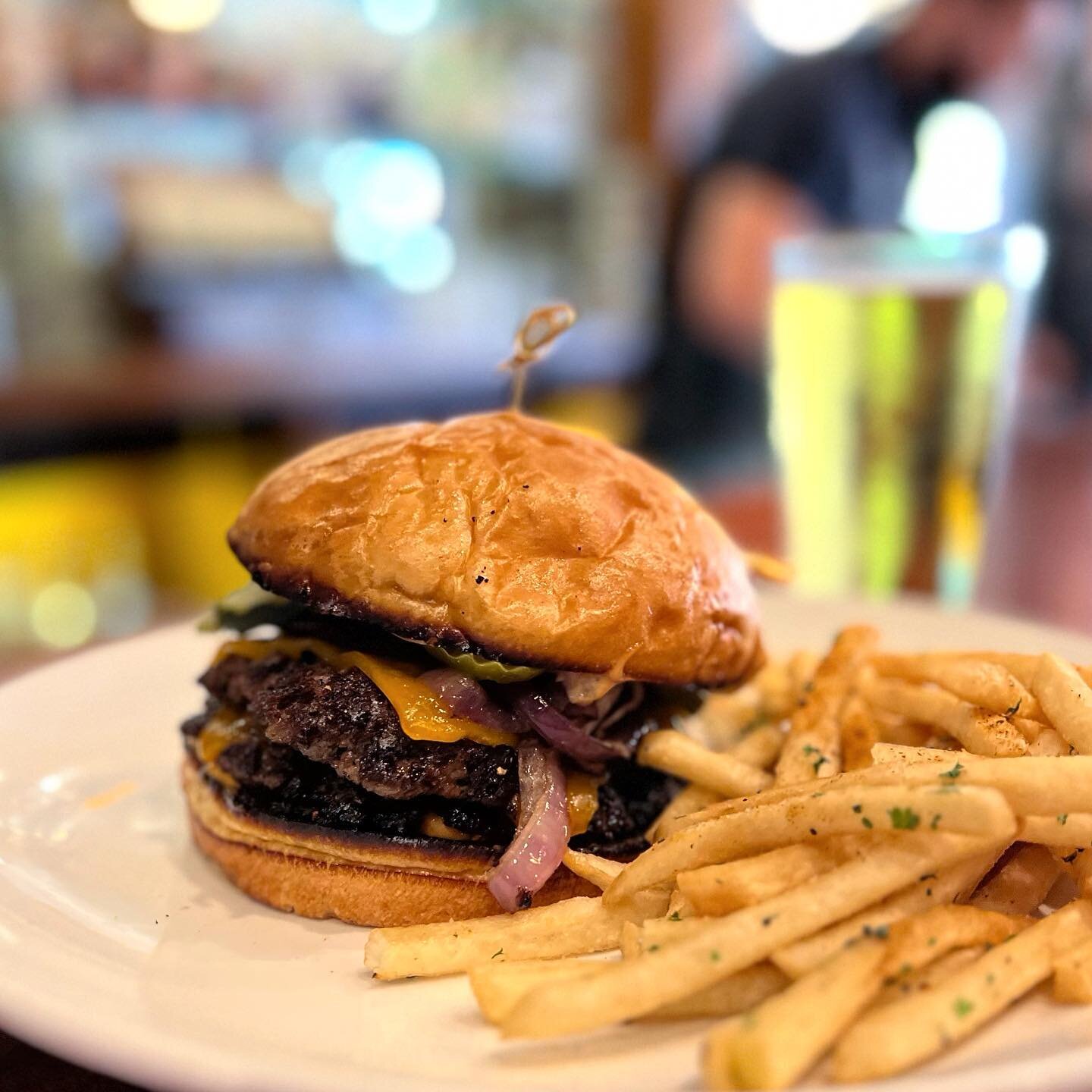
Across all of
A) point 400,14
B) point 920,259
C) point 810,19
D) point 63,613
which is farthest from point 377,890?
point 810,19

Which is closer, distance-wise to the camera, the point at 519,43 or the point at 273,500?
the point at 273,500

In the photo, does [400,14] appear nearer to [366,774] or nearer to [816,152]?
[816,152]

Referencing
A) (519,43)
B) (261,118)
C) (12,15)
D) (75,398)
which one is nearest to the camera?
(75,398)

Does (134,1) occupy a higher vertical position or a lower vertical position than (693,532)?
higher

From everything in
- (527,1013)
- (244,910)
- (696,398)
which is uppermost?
(527,1013)

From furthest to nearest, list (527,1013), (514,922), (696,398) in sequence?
1. (696,398)
2. (514,922)
3. (527,1013)

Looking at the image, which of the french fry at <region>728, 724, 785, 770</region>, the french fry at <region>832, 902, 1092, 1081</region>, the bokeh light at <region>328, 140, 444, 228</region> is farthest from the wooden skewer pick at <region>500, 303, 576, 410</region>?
the bokeh light at <region>328, 140, 444, 228</region>

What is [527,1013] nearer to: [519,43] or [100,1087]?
[100,1087]

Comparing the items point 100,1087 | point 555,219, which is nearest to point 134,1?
point 555,219
